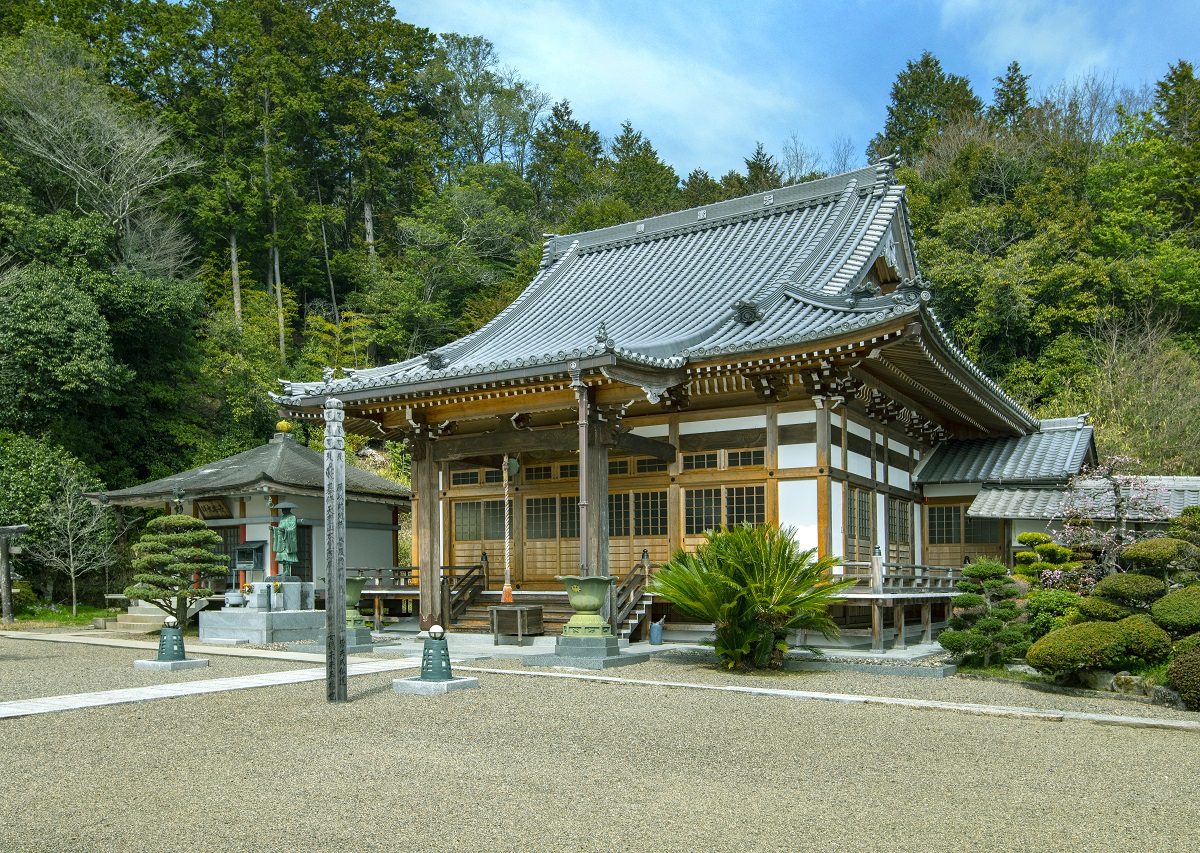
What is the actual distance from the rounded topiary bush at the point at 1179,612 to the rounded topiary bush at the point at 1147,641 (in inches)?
4.7

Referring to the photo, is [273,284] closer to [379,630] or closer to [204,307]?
[204,307]

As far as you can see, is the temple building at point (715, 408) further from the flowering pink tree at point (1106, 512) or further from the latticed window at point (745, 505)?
the flowering pink tree at point (1106, 512)

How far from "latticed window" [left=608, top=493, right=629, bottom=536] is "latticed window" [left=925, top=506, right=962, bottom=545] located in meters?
7.05

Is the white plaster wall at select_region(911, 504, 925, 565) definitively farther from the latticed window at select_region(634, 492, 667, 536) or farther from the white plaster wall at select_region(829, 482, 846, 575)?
the latticed window at select_region(634, 492, 667, 536)

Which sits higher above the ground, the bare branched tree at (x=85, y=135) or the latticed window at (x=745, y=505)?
the bare branched tree at (x=85, y=135)

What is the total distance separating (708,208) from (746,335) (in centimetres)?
698

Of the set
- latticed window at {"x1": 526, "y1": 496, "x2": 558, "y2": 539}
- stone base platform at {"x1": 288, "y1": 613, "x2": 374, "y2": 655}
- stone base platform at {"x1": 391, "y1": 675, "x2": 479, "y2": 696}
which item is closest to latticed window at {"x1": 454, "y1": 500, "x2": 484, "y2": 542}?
latticed window at {"x1": 526, "y1": 496, "x2": 558, "y2": 539}

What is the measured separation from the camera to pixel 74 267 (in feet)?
91.2

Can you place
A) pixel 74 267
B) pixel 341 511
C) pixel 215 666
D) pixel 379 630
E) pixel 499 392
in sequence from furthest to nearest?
1. pixel 74 267
2. pixel 379 630
3. pixel 499 392
4. pixel 215 666
5. pixel 341 511

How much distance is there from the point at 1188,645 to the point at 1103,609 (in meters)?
1.19

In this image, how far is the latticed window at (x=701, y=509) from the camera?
15156 millimetres

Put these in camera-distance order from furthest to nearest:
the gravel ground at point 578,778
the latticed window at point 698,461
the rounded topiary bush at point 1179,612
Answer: the latticed window at point 698,461, the rounded topiary bush at point 1179,612, the gravel ground at point 578,778

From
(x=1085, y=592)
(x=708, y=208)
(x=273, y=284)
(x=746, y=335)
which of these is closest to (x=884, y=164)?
(x=708, y=208)

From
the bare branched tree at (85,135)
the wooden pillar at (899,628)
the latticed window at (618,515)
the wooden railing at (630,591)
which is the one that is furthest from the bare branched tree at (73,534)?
the wooden pillar at (899,628)
